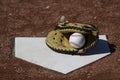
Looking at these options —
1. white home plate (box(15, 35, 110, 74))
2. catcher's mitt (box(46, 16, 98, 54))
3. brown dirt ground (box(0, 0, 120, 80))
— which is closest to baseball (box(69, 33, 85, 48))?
catcher's mitt (box(46, 16, 98, 54))

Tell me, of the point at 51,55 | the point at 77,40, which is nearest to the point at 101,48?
the point at 77,40

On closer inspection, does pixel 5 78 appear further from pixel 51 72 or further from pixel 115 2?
pixel 115 2

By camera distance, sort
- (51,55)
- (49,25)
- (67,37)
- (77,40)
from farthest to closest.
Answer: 1. (49,25)
2. (67,37)
3. (51,55)
4. (77,40)

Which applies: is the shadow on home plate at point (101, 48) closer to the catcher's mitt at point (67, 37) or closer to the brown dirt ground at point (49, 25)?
the brown dirt ground at point (49, 25)

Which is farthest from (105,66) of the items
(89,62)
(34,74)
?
(34,74)

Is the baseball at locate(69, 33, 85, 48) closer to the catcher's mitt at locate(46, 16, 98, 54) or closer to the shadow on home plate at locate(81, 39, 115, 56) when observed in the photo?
the catcher's mitt at locate(46, 16, 98, 54)

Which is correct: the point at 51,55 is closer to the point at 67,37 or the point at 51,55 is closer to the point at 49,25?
the point at 67,37
